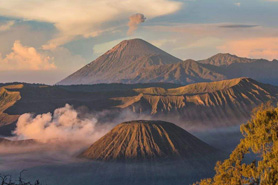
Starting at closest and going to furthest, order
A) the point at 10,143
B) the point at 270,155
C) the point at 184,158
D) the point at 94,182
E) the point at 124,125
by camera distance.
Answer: the point at 270,155, the point at 94,182, the point at 184,158, the point at 124,125, the point at 10,143

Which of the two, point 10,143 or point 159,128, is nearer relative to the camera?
point 159,128

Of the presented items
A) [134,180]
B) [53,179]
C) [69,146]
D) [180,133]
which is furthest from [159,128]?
[69,146]

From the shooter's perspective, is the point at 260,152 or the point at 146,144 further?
the point at 146,144

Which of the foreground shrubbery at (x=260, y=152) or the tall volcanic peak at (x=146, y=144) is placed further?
Answer: the tall volcanic peak at (x=146, y=144)

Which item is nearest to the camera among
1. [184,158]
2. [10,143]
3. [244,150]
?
[244,150]

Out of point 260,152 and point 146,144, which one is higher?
point 146,144

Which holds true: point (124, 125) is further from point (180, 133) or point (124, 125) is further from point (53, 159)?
point (53, 159)

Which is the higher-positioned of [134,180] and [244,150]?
[244,150]

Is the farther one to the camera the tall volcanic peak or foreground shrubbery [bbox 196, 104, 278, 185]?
the tall volcanic peak
